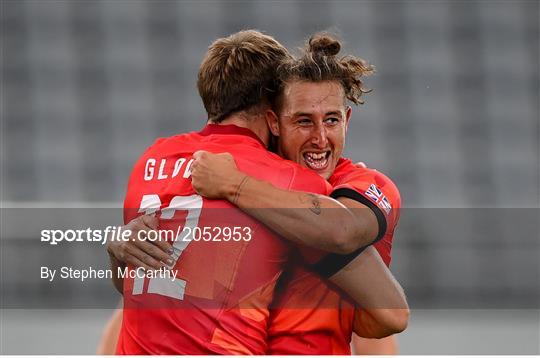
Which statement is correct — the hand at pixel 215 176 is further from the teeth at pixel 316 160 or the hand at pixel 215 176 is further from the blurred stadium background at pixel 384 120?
the blurred stadium background at pixel 384 120

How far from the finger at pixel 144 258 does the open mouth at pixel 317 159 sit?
0.54m

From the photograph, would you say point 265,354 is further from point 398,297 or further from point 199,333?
point 398,297

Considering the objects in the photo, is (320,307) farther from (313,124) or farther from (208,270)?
(313,124)

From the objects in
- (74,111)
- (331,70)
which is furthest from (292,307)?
(74,111)

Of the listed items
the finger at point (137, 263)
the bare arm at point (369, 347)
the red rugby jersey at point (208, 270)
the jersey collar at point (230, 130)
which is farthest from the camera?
the bare arm at point (369, 347)

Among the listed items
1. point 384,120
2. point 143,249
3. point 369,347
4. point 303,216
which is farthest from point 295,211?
point 384,120

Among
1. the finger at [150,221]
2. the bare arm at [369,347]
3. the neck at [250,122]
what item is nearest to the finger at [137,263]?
the finger at [150,221]

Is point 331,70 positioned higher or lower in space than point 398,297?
higher

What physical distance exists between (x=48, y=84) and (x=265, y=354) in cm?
455

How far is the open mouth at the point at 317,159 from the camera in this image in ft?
9.33

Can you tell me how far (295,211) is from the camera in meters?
2.54

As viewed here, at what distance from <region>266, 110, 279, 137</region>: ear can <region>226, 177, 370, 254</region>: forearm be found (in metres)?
0.32

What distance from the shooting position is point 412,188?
625 cm

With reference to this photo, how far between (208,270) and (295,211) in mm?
277
